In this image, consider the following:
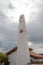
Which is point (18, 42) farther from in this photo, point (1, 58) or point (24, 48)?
point (1, 58)

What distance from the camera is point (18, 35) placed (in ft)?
115

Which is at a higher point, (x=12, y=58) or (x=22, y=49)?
(x=22, y=49)

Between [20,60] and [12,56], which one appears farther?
[12,56]

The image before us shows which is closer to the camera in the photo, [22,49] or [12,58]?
[22,49]

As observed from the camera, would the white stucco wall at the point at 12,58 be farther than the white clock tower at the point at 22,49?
Yes

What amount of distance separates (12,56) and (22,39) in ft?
18.2

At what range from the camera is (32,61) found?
35.8 meters

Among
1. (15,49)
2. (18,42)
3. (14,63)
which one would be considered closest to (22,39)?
(18,42)

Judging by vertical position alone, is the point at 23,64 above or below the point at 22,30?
below

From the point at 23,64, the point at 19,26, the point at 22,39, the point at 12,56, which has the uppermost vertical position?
the point at 19,26

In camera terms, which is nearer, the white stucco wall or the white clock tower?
the white clock tower

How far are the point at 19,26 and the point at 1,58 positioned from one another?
745 cm

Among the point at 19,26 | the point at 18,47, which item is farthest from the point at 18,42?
the point at 19,26

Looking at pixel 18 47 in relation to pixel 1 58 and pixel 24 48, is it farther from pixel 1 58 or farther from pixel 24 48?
pixel 1 58
